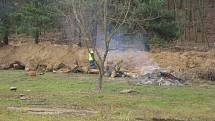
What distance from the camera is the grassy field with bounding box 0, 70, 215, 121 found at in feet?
57.7

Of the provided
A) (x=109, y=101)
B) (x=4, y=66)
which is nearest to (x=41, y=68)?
(x=4, y=66)

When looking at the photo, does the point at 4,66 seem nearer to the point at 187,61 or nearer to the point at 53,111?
the point at 187,61

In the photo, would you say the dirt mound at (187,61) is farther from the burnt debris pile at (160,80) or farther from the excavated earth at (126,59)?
the burnt debris pile at (160,80)

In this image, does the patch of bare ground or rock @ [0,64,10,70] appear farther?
rock @ [0,64,10,70]

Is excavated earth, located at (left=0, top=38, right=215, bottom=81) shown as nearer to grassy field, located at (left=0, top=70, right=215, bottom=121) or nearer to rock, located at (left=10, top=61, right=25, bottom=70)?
rock, located at (left=10, top=61, right=25, bottom=70)

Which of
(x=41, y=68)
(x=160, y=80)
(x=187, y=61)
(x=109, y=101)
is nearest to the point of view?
(x=109, y=101)

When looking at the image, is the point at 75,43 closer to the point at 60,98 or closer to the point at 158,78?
the point at 158,78

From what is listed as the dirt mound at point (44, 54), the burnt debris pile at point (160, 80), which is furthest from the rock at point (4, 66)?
the burnt debris pile at point (160, 80)

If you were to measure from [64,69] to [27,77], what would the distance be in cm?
627

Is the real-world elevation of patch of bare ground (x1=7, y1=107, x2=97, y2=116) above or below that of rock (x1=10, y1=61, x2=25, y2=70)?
above

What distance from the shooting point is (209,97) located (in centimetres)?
2400

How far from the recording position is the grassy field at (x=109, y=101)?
17.6 metres

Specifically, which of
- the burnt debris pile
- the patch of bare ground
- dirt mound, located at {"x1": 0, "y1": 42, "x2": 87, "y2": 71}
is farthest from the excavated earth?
the patch of bare ground

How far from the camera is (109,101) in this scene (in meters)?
21.7
